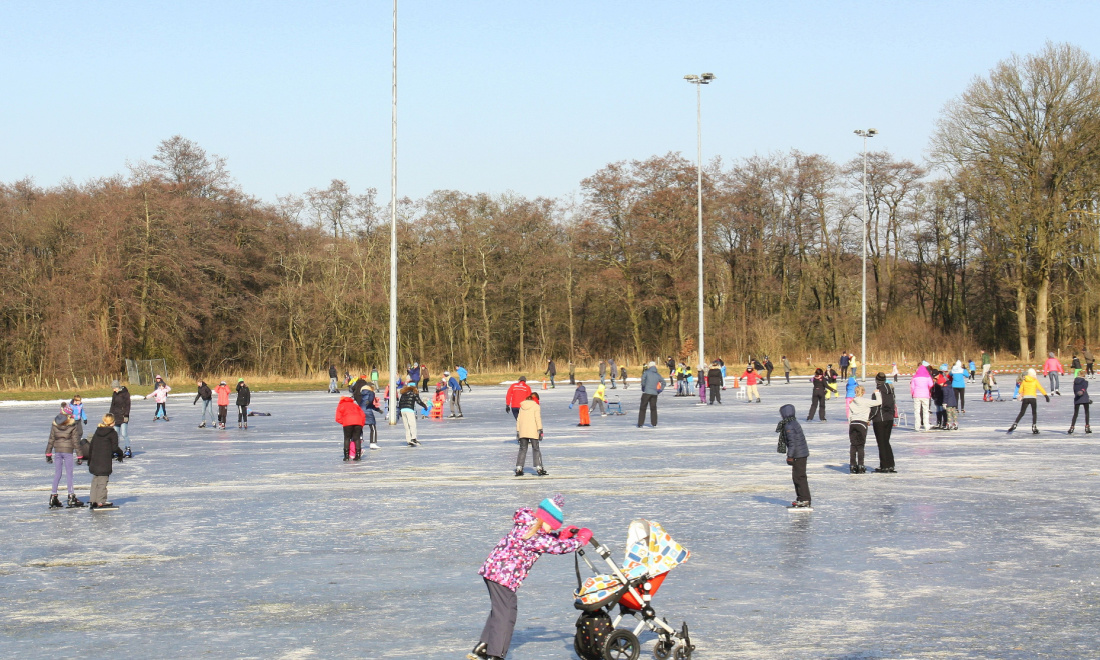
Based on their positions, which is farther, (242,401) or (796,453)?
(242,401)

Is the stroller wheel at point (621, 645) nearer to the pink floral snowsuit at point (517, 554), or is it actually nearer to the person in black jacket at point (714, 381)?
the pink floral snowsuit at point (517, 554)

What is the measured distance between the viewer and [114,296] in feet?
179

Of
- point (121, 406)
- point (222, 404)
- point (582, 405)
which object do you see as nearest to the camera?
point (121, 406)

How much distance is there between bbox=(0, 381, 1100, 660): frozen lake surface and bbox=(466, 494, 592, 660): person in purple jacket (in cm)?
52

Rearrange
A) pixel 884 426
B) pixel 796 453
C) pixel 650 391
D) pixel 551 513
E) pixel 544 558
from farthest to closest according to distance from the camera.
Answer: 1. pixel 650 391
2. pixel 884 426
3. pixel 796 453
4. pixel 544 558
5. pixel 551 513

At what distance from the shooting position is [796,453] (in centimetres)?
1295

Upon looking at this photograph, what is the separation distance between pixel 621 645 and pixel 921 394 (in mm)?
19381

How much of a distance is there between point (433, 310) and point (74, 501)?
181 ft

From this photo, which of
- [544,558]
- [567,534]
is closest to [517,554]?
[567,534]

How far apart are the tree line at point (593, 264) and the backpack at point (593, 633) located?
51.8 metres

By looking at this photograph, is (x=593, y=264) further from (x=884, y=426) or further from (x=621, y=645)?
(x=621, y=645)

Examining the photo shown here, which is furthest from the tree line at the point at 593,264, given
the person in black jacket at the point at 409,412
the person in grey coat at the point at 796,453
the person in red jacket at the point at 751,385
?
the person in grey coat at the point at 796,453

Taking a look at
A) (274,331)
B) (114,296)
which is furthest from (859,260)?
(114,296)

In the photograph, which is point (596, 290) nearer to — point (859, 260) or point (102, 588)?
point (859, 260)
